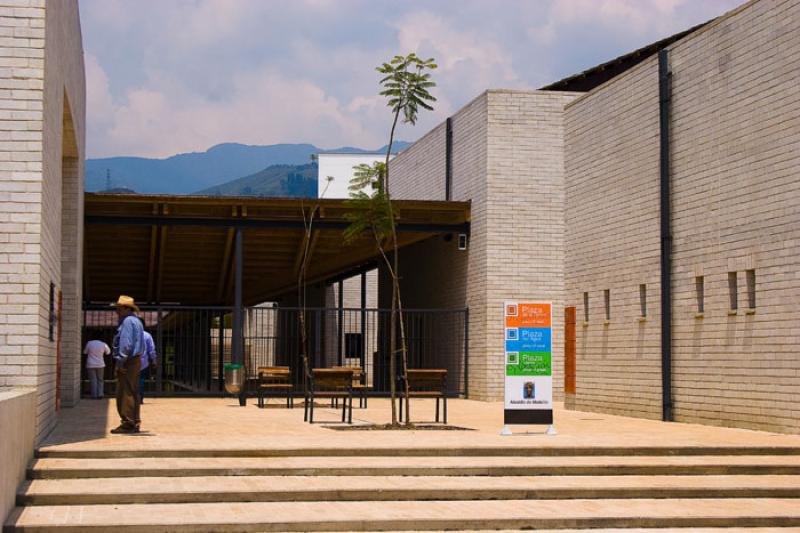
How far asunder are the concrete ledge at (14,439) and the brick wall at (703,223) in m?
9.79

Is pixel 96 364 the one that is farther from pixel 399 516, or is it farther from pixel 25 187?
pixel 399 516

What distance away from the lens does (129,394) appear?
48.5 feet

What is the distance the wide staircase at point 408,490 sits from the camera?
31.8 feet

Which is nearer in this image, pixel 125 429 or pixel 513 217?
pixel 125 429

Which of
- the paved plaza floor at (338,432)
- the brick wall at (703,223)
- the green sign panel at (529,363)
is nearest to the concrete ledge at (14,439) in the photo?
the paved plaza floor at (338,432)

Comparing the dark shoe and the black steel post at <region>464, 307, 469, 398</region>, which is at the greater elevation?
the black steel post at <region>464, 307, 469, 398</region>

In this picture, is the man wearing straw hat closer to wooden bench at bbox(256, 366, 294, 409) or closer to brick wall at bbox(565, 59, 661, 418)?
wooden bench at bbox(256, 366, 294, 409)

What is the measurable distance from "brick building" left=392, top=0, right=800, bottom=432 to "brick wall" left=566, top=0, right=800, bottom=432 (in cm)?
3

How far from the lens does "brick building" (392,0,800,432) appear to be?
16.1 meters

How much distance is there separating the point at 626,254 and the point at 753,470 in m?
8.48

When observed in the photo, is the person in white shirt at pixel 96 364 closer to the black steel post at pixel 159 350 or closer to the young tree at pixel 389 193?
the black steel post at pixel 159 350

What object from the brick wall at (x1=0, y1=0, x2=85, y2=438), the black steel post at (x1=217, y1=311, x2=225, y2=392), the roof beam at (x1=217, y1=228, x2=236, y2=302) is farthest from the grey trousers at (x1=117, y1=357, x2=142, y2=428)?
the black steel post at (x1=217, y1=311, x2=225, y2=392)

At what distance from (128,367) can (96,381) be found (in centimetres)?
1136

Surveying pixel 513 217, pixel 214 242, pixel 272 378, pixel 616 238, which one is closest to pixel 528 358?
pixel 616 238
